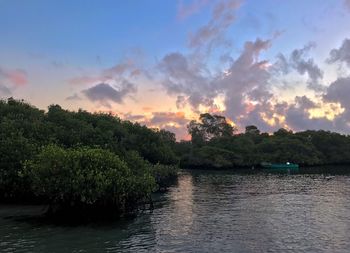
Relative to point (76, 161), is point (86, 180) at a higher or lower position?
lower

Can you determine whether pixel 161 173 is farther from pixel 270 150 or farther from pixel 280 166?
pixel 270 150

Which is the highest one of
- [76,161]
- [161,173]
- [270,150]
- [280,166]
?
[270,150]

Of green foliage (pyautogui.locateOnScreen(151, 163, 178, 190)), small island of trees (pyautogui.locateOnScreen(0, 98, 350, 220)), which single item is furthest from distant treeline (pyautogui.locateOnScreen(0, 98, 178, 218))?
green foliage (pyautogui.locateOnScreen(151, 163, 178, 190))

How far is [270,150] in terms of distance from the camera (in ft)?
554

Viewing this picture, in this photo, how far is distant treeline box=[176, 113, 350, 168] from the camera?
156 m

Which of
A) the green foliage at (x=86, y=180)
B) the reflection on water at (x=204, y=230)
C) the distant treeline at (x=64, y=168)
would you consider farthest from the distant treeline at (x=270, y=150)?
the green foliage at (x=86, y=180)

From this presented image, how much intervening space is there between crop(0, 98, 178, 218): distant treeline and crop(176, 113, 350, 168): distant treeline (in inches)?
3255

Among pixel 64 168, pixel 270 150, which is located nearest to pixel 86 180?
pixel 64 168

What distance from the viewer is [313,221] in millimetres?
44125

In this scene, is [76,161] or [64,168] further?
[76,161]

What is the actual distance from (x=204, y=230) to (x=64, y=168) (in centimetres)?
1521

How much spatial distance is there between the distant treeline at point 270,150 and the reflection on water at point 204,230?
9738 cm

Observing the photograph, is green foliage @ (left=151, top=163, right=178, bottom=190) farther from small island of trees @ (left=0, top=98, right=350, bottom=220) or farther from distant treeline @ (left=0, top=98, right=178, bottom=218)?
distant treeline @ (left=0, top=98, right=178, bottom=218)

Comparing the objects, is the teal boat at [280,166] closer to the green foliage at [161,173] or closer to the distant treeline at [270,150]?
the distant treeline at [270,150]
